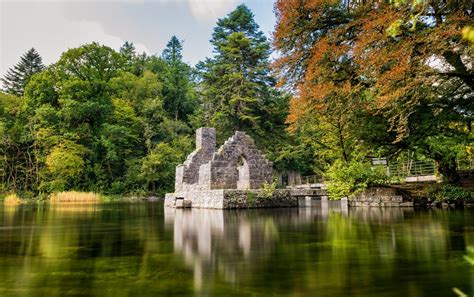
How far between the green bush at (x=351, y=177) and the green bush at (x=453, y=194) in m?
1.98

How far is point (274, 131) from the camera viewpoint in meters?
32.3

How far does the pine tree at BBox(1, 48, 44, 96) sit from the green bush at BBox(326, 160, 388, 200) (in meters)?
40.7

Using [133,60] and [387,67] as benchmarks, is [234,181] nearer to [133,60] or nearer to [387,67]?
[387,67]

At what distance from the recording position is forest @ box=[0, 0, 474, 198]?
1047 centimetres

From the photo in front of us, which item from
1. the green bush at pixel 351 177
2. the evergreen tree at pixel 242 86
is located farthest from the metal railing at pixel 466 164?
the evergreen tree at pixel 242 86

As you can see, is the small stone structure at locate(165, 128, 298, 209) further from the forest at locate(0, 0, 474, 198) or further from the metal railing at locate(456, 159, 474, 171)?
the metal railing at locate(456, 159, 474, 171)

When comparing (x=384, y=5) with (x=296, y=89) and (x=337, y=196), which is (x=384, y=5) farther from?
(x=337, y=196)

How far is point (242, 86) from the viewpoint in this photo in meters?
30.8

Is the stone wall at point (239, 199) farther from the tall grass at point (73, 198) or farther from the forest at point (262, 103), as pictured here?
the tall grass at point (73, 198)

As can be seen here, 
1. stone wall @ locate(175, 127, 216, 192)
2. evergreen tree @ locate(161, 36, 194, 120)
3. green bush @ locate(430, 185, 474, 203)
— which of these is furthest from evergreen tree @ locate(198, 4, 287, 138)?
green bush @ locate(430, 185, 474, 203)

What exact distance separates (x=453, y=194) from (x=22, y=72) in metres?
47.6

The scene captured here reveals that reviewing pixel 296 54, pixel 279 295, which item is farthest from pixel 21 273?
pixel 296 54

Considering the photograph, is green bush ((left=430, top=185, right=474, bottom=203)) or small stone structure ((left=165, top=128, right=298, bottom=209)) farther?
small stone structure ((left=165, top=128, right=298, bottom=209))

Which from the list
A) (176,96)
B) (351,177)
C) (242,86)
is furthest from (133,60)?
(351,177)
